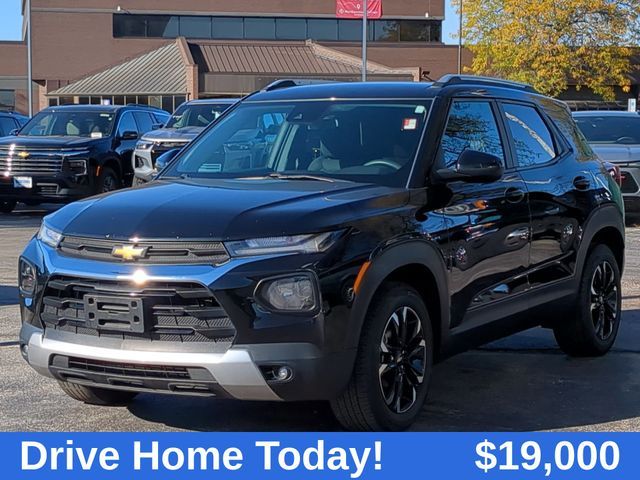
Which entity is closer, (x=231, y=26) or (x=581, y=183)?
(x=581, y=183)

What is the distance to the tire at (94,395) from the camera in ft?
18.0

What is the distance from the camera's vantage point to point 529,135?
21.2 ft

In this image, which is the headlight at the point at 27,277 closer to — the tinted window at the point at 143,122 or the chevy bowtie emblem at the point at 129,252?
the chevy bowtie emblem at the point at 129,252

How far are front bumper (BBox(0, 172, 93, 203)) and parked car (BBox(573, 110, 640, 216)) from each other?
8262mm

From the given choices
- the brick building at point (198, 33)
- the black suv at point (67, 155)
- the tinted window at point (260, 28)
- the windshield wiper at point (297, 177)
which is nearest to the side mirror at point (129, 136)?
the black suv at point (67, 155)

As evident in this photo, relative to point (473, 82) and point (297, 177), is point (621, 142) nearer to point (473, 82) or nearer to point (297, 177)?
point (473, 82)

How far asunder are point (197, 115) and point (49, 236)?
12750 mm

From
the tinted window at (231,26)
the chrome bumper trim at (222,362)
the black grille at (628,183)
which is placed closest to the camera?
the chrome bumper trim at (222,362)

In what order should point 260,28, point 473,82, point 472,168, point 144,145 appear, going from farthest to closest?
point 260,28 < point 144,145 < point 473,82 < point 472,168

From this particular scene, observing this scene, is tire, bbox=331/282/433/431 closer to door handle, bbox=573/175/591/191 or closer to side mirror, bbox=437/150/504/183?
side mirror, bbox=437/150/504/183

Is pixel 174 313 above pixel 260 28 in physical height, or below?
below

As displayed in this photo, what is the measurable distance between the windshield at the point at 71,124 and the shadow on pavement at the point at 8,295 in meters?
8.12

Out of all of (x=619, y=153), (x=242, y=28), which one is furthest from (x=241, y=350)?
(x=242, y=28)

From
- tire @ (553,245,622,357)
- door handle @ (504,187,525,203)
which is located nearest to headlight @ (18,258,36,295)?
door handle @ (504,187,525,203)
